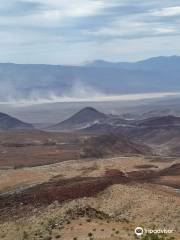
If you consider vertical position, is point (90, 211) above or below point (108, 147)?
above

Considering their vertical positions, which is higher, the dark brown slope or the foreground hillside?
the foreground hillside

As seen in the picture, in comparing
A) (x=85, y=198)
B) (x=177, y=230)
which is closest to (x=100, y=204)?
(x=85, y=198)

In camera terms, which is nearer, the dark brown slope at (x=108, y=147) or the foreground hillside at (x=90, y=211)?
the foreground hillside at (x=90, y=211)

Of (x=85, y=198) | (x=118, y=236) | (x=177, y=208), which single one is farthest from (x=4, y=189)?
(x=118, y=236)

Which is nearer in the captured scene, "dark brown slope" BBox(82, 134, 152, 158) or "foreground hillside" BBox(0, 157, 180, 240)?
"foreground hillside" BBox(0, 157, 180, 240)

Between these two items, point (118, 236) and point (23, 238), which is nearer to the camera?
point (118, 236)

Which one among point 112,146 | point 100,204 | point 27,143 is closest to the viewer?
point 100,204

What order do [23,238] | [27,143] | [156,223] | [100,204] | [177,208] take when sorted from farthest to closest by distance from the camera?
[27,143] → [100,204] → [177,208] → [156,223] → [23,238]

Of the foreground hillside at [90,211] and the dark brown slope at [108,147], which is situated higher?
the foreground hillside at [90,211]

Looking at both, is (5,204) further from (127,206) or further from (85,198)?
(127,206)

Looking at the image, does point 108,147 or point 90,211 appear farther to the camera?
point 108,147
